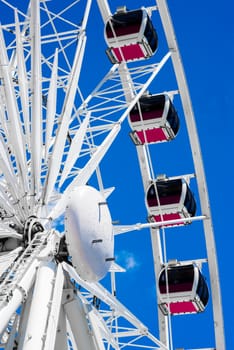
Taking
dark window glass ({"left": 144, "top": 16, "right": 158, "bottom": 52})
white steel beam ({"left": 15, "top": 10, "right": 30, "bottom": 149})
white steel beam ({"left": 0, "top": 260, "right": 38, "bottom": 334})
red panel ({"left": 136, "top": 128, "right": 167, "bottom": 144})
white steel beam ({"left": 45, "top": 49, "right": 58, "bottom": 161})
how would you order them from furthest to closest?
1. red panel ({"left": 136, "top": 128, "right": 167, "bottom": 144})
2. dark window glass ({"left": 144, "top": 16, "right": 158, "bottom": 52})
3. white steel beam ({"left": 45, "top": 49, "right": 58, "bottom": 161})
4. white steel beam ({"left": 15, "top": 10, "right": 30, "bottom": 149})
5. white steel beam ({"left": 0, "top": 260, "right": 38, "bottom": 334})

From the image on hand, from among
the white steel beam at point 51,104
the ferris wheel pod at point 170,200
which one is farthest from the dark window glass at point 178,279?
the white steel beam at point 51,104

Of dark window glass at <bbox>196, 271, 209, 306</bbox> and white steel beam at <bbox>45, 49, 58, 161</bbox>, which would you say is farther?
dark window glass at <bbox>196, 271, 209, 306</bbox>

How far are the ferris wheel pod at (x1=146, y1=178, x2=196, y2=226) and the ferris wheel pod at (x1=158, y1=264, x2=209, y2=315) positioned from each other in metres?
1.09

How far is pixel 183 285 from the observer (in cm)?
1844

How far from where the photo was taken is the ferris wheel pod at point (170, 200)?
19.3 m

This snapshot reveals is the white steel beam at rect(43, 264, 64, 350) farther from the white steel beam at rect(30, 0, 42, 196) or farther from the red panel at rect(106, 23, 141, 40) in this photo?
the red panel at rect(106, 23, 141, 40)

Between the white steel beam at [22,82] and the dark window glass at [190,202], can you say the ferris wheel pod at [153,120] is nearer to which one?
the dark window glass at [190,202]

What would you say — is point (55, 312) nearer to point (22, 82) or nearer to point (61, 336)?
point (61, 336)

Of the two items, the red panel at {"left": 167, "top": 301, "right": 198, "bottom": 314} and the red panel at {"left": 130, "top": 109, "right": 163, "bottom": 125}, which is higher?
the red panel at {"left": 130, "top": 109, "right": 163, "bottom": 125}

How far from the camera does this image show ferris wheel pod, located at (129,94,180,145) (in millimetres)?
19594

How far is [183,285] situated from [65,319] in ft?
18.0

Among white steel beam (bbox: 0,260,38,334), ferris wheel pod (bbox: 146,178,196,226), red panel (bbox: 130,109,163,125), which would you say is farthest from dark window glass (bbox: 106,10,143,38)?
white steel beam (bbox: 0,260,38,334)

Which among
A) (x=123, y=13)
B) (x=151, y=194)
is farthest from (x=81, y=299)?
(x=123, y=13)

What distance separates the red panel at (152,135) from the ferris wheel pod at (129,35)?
5.30 feet
